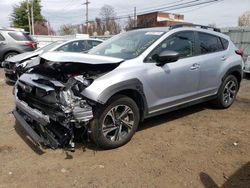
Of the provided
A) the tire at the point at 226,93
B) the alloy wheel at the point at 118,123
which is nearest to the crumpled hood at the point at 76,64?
the alloy wheel at the point at 118,123

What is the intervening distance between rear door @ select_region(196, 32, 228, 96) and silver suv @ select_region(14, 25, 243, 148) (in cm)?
2

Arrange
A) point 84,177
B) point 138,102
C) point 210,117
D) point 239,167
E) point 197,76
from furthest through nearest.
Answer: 1. point 210,117
2. point 197,76
3. point 138,102
4. point 239,167
5. point 84,177

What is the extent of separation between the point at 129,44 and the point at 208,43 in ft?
5.76

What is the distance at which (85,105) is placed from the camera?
3914 millimetres

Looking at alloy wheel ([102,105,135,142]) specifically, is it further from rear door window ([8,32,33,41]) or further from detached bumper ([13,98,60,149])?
rear door window ([8,32,33,41])

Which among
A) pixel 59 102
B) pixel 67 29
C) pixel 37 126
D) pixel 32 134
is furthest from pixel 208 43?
pixel 67 29

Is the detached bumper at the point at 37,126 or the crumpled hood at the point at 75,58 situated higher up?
the crumpled hood at the point at 75,58

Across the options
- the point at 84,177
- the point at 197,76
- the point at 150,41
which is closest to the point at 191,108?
the point at 197,76

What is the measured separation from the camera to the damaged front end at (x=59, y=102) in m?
3.89

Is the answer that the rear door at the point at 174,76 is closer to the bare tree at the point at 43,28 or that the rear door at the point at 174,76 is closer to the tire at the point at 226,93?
the tire at the point at 226,93

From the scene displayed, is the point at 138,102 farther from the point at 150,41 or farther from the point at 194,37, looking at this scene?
the point at 194,37

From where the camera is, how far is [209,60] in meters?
5.68

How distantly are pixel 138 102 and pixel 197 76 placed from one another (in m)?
1.44

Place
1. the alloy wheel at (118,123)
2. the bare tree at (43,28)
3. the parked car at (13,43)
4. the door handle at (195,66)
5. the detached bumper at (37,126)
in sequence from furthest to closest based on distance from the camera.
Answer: the bare tree at (43,28) < the parked car at (13,43) < the door handle at (195,66) < the alloy wheel at (118,123) < the detached bumper at (37,126)
